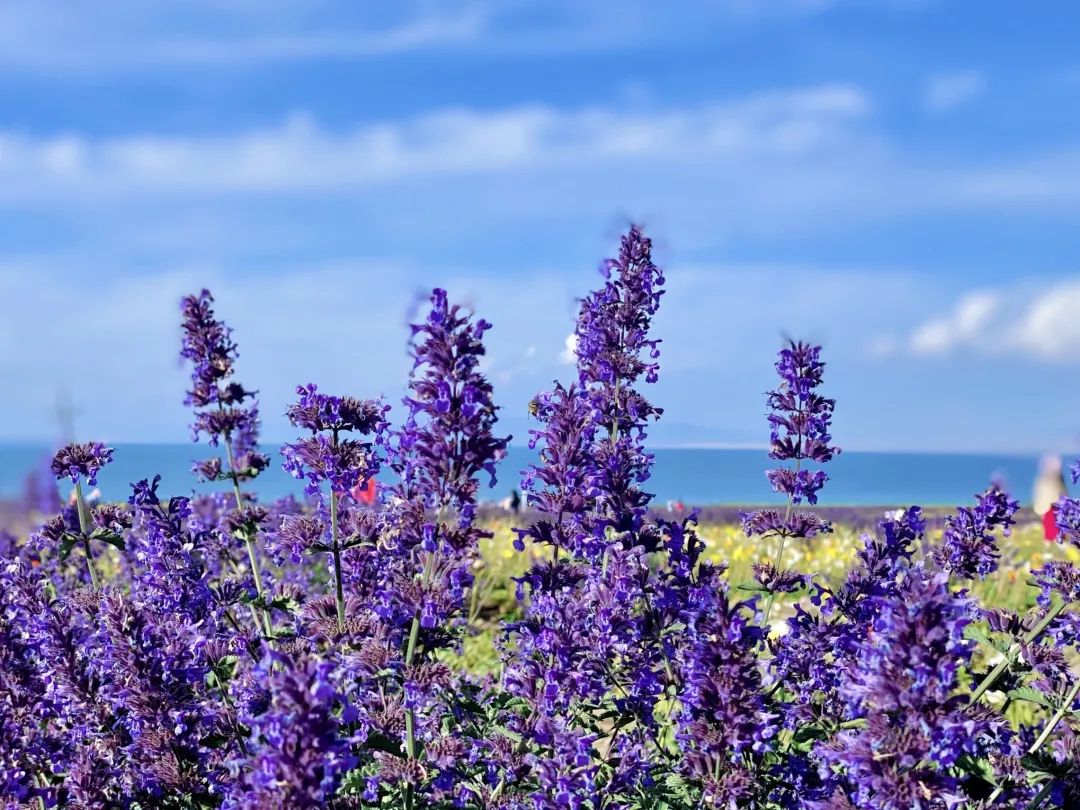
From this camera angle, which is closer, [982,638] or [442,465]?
[442,465]

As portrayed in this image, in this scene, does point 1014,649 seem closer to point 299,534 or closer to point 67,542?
point 299,534

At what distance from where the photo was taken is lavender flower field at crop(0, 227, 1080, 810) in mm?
3273

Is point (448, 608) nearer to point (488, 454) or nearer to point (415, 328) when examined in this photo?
point (488, 454)

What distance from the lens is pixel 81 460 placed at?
5.70m

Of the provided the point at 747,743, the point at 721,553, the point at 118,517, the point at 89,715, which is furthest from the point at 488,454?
the point at 721,553

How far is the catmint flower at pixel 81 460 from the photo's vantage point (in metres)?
5.69

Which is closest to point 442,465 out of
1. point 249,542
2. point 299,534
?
point 299,534

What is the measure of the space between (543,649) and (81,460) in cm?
278

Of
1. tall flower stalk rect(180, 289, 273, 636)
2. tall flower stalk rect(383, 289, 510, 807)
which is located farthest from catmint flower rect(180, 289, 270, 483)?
tall flower stalk rect(383, 289, 510, 807)

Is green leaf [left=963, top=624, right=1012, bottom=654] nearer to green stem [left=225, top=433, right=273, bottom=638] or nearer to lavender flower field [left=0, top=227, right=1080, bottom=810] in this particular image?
lavender flower field [left=0, top=227, right=1080, bottom=810]

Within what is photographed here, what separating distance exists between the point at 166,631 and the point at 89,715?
56 cm

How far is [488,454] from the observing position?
12.3 ft

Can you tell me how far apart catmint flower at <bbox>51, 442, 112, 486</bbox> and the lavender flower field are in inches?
0.6

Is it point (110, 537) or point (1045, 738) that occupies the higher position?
point (110, 537)
